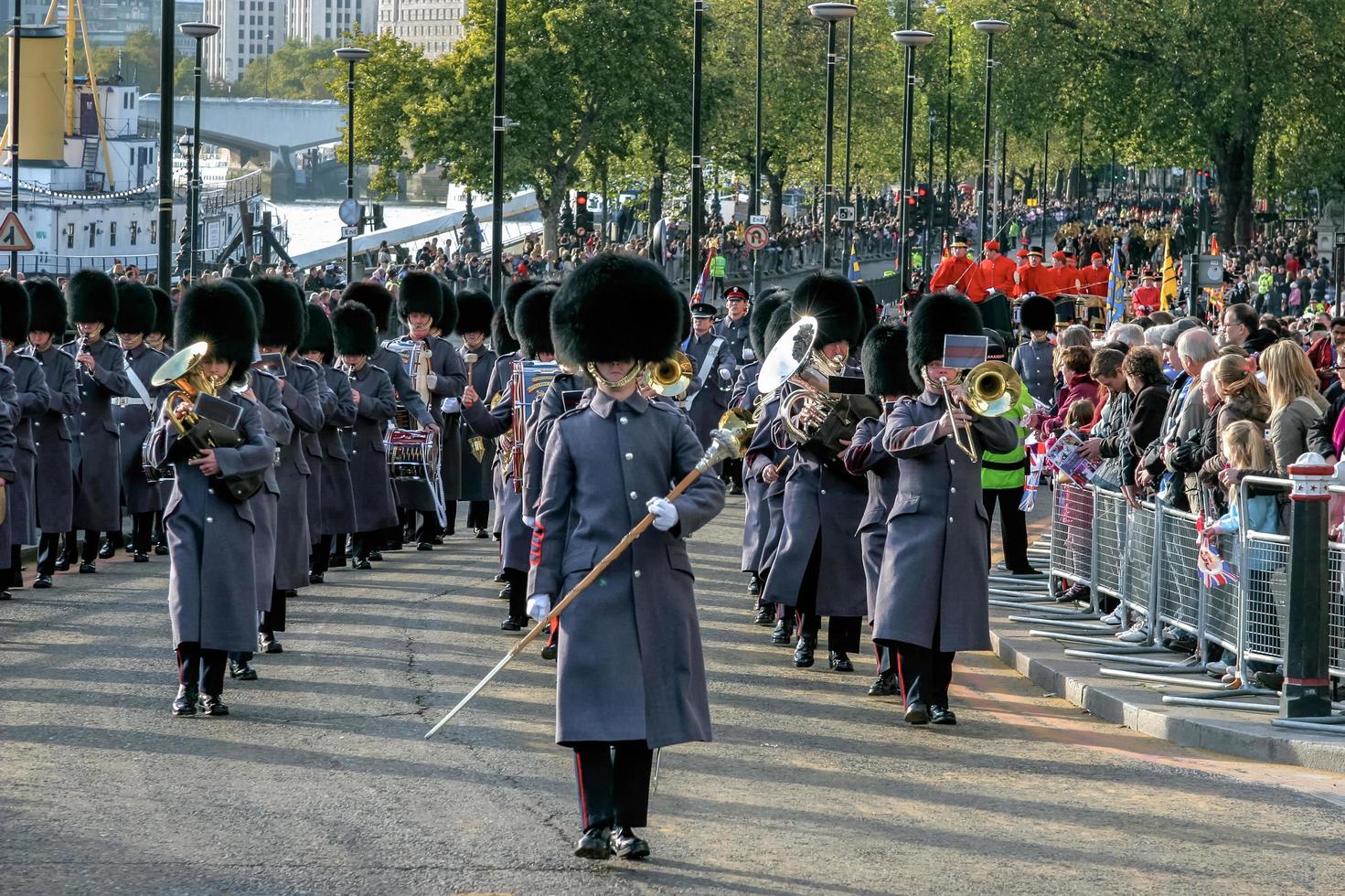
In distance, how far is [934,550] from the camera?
942 centimetres

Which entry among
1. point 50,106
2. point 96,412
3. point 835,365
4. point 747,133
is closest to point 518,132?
point 747,133

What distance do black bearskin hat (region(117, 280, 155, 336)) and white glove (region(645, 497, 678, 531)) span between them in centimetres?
921

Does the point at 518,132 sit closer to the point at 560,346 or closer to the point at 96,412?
the point at 96,412

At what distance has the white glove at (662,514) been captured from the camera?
675 centimetres

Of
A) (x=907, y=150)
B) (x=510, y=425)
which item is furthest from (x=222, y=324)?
(x=907, y=150)

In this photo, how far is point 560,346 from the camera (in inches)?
287

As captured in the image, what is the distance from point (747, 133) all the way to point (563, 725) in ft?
211

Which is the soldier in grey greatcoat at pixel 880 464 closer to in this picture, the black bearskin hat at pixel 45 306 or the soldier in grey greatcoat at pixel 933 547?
the soldier in grey greatcoat at pixel 933 547

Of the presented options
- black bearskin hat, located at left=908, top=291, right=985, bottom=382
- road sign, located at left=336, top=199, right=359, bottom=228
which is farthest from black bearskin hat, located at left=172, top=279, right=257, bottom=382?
road sign, located at left=336, top=199, right=359, bottom=228

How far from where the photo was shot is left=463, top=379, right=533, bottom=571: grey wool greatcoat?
463 inches

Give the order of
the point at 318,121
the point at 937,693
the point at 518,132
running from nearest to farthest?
the point at 937,693, the point at 518,132, the point at 318,121

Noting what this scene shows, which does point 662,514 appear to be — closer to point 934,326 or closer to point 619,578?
point 619,578

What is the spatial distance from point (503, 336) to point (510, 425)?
8.02 feet

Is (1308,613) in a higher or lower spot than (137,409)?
lower
